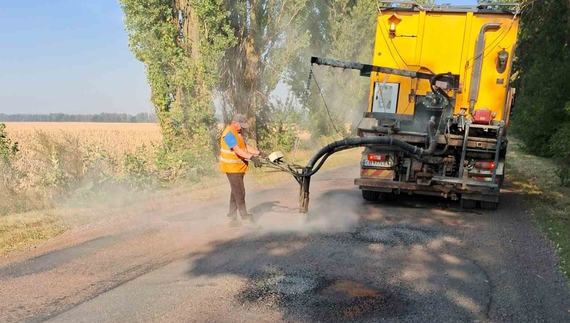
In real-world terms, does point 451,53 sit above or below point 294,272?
above

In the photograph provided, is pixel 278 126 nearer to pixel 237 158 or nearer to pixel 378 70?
pixel 378 70

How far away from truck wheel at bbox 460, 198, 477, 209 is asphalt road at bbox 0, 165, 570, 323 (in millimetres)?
462

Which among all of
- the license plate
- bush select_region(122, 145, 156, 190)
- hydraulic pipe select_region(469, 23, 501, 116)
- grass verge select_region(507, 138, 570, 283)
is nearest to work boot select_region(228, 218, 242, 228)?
the license plate

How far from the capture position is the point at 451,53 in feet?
26.7

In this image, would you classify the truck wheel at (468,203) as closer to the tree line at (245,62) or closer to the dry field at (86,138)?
the tree line at (245,62)

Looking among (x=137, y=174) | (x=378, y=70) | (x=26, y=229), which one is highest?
(x=378, y=70)

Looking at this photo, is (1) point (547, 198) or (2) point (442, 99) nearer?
(2) point (442, 99)

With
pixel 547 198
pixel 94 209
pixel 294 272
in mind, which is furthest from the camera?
pixel 547 198

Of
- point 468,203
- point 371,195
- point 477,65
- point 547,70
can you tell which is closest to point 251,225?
point 371,195

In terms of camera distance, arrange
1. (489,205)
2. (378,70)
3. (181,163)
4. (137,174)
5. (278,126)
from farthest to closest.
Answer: (278,126) → (181,163) → (137,174) → (489,205) → (378,70)

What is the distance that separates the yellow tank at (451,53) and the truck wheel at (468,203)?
4.82 ft

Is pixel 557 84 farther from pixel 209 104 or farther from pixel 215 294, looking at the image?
pixel 215 294

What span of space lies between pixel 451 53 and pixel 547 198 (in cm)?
392

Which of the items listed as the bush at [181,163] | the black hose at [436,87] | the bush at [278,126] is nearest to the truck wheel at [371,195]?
the black hose at [436,87]
